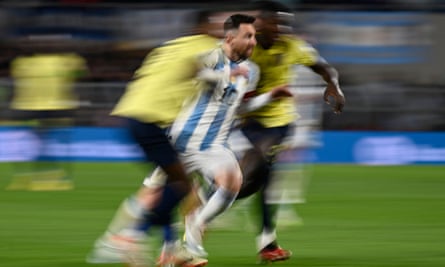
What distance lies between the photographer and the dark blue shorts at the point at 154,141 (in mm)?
8086

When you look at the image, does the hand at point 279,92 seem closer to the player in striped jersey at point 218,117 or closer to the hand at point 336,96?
the player in striped jersey at point 218,117

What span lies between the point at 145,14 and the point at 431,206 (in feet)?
44.0

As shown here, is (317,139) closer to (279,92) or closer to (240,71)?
(279,92)

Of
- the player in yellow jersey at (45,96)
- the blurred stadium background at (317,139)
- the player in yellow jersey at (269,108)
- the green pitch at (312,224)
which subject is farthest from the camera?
the player in yellow jersey at (45,96)

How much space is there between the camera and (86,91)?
23.9 meters

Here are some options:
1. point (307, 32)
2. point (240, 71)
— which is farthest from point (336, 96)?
point (307, 32)

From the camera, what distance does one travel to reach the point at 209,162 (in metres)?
8.66

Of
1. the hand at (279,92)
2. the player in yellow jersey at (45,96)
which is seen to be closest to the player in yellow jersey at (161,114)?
the hand at (279,92)

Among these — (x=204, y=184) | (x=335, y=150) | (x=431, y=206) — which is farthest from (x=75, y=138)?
(x=204, y=184)

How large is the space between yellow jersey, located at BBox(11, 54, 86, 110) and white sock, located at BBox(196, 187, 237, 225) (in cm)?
830

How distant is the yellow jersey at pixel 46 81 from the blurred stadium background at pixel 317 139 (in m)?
0.59

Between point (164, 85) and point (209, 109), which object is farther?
point (209, 109)

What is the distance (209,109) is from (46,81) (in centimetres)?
858

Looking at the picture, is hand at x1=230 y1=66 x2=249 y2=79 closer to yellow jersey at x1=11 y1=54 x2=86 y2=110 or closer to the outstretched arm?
the outstretched arm
